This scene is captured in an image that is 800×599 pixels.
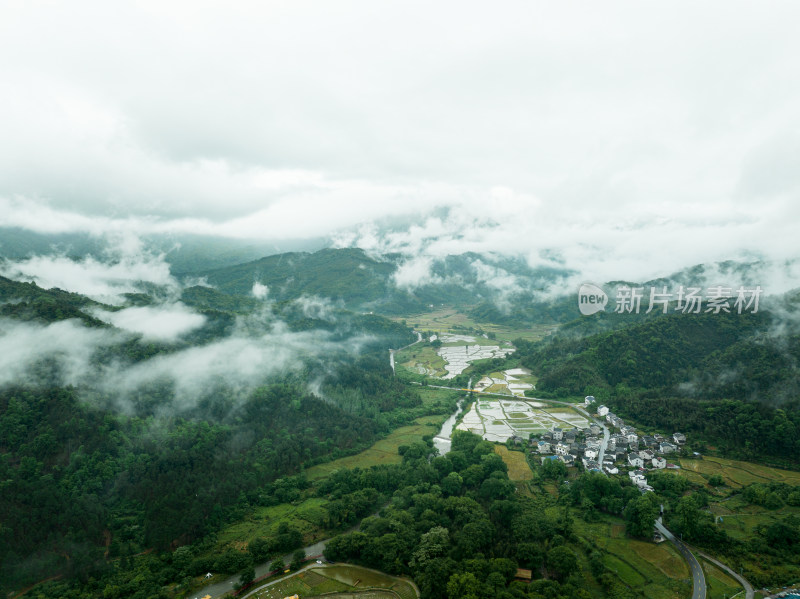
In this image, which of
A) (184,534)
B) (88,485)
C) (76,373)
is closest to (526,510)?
(184,534)

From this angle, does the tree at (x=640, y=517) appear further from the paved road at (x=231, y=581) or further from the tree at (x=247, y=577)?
the tree at (x=247, y=577)

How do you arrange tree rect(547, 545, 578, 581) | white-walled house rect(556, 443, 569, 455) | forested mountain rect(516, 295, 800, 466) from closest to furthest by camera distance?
tree rect(547, 545, 578, 581)
forested mountain rect(516, 295, 800, 466)
white-walled house rect(556, 443, 569, 455)

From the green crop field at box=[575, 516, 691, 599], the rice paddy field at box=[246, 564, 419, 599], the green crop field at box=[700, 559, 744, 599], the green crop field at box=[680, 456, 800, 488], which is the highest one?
the green crop field at box=[680, 456, 800, 488]

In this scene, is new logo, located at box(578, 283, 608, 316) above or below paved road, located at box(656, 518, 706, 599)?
above

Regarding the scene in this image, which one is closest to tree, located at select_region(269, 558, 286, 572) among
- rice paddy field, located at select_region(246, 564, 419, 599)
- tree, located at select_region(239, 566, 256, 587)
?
rice paddy field, located at select_region(246, 564, 419, 599)

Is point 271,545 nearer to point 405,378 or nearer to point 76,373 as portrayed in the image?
point 76,373

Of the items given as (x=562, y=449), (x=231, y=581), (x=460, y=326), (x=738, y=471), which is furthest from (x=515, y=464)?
(x=460, y=326)

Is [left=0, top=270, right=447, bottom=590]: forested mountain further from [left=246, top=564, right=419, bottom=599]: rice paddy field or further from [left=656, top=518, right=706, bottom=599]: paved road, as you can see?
[left=656, top=518, right=706, bottom=599]: paved road
